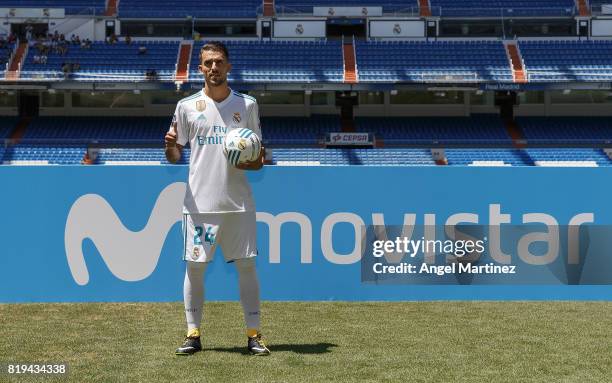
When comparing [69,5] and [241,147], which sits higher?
[69,5]

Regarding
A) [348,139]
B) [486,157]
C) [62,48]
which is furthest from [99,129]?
[486,157]

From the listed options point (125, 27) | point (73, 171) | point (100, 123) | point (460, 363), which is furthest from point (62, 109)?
point (460, 363)

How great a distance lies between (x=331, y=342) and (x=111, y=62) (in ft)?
88.6

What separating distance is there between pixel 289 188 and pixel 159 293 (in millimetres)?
1557

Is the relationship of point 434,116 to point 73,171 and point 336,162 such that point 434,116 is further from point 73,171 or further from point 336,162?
point 73,171

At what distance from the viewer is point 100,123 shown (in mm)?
31547

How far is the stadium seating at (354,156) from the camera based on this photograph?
27156 millimetres

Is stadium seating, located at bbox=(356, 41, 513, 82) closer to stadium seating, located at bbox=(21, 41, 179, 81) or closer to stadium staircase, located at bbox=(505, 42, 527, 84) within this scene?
stadium staircase, located at bbox=(505, 42, 527, 84)

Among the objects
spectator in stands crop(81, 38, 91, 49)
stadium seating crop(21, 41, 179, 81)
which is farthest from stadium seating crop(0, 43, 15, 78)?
spectator in stands crop(81, 38, 91, 49)

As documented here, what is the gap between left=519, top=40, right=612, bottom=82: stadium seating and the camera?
3022 centimetres

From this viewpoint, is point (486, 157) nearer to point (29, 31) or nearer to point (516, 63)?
point (516, 63)

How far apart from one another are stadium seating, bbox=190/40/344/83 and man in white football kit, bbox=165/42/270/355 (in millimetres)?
24613

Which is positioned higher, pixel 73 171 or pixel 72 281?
pixel 73 171

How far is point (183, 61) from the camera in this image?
31.2 metres
